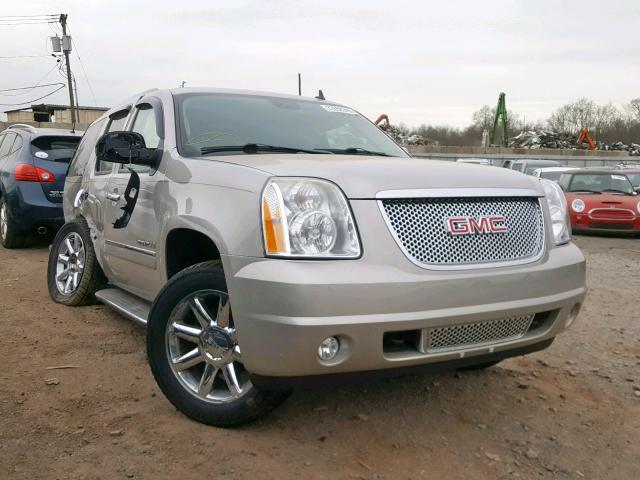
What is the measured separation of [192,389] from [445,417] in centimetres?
128

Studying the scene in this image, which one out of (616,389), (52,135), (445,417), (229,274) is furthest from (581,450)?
(52,135)

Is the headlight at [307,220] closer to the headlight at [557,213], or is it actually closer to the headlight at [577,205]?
the headlight at [557,213]

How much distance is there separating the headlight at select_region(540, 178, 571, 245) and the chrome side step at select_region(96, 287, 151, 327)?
2.24 m

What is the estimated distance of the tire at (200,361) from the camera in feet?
9.38

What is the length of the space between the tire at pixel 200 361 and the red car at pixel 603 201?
9888 mm

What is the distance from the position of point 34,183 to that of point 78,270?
10.6 feet

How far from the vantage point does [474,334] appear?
280cm

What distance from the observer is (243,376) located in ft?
9.57

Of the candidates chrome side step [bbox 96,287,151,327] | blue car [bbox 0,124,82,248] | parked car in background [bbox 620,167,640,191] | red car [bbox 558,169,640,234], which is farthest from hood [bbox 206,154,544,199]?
parked car in background [bbox 620,167,640,191]

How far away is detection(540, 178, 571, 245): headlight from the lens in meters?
3.29

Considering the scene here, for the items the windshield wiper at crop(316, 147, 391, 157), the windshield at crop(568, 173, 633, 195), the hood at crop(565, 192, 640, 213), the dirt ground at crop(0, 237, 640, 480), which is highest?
the windshield wiper at crop(316, 147, 391, 157)

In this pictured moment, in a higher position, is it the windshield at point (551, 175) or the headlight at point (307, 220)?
the headlight at point (307, 220)

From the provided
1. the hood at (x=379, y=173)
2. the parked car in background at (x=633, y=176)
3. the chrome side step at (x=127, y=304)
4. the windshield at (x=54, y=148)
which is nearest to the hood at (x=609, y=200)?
the parked car in background at (x=633, y=176)

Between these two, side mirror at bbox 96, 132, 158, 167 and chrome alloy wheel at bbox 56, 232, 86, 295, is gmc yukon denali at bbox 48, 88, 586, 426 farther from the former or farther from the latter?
chrome alloy wheel at bbox 56, 232, 86, 295
